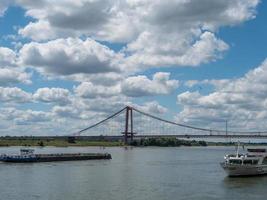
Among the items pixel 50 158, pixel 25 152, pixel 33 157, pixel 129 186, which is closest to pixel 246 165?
pixel 129 186

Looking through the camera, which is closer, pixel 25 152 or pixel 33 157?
pixel 33 157

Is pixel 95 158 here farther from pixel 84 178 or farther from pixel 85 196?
pixel 85 196

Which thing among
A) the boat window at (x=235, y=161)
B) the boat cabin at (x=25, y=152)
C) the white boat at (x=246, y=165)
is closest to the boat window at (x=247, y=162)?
the white boat at (x=246, y=165)

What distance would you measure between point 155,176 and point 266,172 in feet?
49.3

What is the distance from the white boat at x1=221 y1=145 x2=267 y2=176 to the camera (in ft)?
243

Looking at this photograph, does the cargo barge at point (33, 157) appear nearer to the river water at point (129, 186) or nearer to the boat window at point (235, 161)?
the river water at point (129, 186)

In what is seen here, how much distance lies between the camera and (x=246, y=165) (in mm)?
74625

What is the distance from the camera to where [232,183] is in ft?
222

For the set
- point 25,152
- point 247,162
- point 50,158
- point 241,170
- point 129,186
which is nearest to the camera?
point 129,186

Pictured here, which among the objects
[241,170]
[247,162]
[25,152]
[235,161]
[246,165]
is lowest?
[241,170]

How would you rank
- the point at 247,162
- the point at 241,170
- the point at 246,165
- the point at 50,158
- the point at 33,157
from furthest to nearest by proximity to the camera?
the point at 50,158 → the point at 33,157 → the point at 247,162 → the point at 246,165 → the point at 241,170

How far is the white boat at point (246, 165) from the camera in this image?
243 feet

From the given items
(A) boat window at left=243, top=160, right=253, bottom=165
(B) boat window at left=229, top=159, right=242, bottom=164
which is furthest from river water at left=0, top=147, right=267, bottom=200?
(A) boat window at left=243, top=160, right=253, bottom=165

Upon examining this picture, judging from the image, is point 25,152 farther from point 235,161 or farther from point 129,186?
point 129,186
